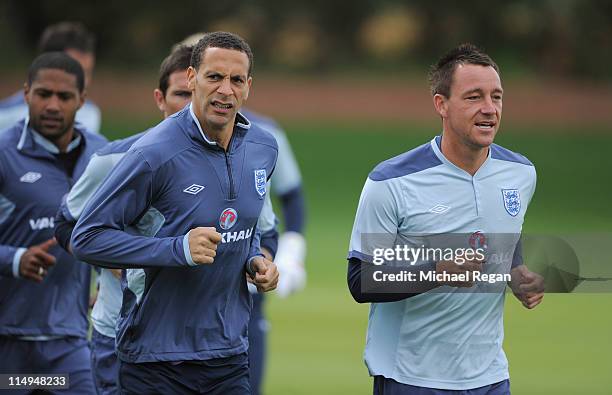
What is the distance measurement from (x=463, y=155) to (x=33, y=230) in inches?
98.4

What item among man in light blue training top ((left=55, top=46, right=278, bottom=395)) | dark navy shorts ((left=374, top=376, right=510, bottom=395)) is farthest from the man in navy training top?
dark navy shorts ((left=374, top=376, right=510, bottom=395))

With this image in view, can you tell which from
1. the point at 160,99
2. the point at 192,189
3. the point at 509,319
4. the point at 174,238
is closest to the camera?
the point at 174,238

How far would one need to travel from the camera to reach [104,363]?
19.9 feet

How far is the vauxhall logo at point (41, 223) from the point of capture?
21.3 feet

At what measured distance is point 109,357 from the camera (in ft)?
19.7

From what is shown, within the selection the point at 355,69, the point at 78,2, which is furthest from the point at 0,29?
the point at 355,69

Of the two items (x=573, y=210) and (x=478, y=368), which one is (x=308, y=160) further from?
(x=478, y=368)

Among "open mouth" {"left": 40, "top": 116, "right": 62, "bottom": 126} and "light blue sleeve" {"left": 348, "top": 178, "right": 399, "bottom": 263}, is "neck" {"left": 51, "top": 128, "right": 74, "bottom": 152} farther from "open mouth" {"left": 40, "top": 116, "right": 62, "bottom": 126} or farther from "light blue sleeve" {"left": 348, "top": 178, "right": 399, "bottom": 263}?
"light blue sleeve" {"left": 348, "top": 178, "right": 399, "bottom": 263}

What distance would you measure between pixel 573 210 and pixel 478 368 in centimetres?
1751

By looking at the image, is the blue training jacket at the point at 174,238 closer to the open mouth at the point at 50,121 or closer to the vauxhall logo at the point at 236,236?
the vauxhall logo at the point at 236,236

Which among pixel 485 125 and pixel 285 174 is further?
pixel 285 174

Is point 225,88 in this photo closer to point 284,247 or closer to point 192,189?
point 192,189

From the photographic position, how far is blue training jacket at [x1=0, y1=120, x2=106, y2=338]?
649cm

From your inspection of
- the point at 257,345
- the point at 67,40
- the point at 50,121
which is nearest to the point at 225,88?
the point at 50,121
